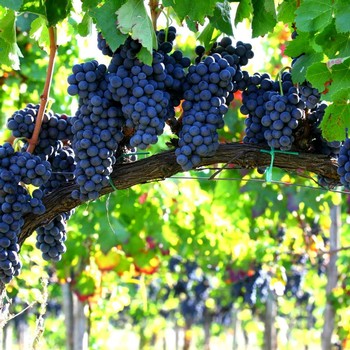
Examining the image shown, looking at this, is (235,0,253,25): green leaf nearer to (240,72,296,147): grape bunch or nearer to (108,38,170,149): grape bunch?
(240,72,296,147): grape bunch

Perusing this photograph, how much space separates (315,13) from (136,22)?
1.86 ft

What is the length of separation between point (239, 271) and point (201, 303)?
8.52 m

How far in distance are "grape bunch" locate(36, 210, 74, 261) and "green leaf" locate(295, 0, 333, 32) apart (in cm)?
124

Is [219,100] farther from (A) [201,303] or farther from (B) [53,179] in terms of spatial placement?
(A) [201,303]

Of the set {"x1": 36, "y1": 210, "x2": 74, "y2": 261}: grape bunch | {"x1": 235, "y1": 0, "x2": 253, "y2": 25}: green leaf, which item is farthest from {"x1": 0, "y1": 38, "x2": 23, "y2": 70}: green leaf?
{"x1": 235, "y1": 0, "x2": 253, "y2": 25}: green leaf

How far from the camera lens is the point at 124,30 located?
2.18 metres

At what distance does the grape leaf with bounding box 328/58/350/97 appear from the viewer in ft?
6.52

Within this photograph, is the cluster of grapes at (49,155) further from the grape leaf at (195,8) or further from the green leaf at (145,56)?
the grape leaf at (195,8)

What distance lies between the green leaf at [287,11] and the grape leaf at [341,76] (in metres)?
0.49

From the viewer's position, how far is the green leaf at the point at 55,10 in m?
2.31

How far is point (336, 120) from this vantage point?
2102 millimetres

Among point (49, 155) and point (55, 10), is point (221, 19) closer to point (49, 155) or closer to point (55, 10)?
point (55, 10)

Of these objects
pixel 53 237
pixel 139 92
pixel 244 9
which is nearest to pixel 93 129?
pixel 139 92

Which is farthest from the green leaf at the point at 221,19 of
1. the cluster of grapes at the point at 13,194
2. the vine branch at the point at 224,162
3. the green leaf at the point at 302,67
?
the cluster of grapes at the point at 13,194
